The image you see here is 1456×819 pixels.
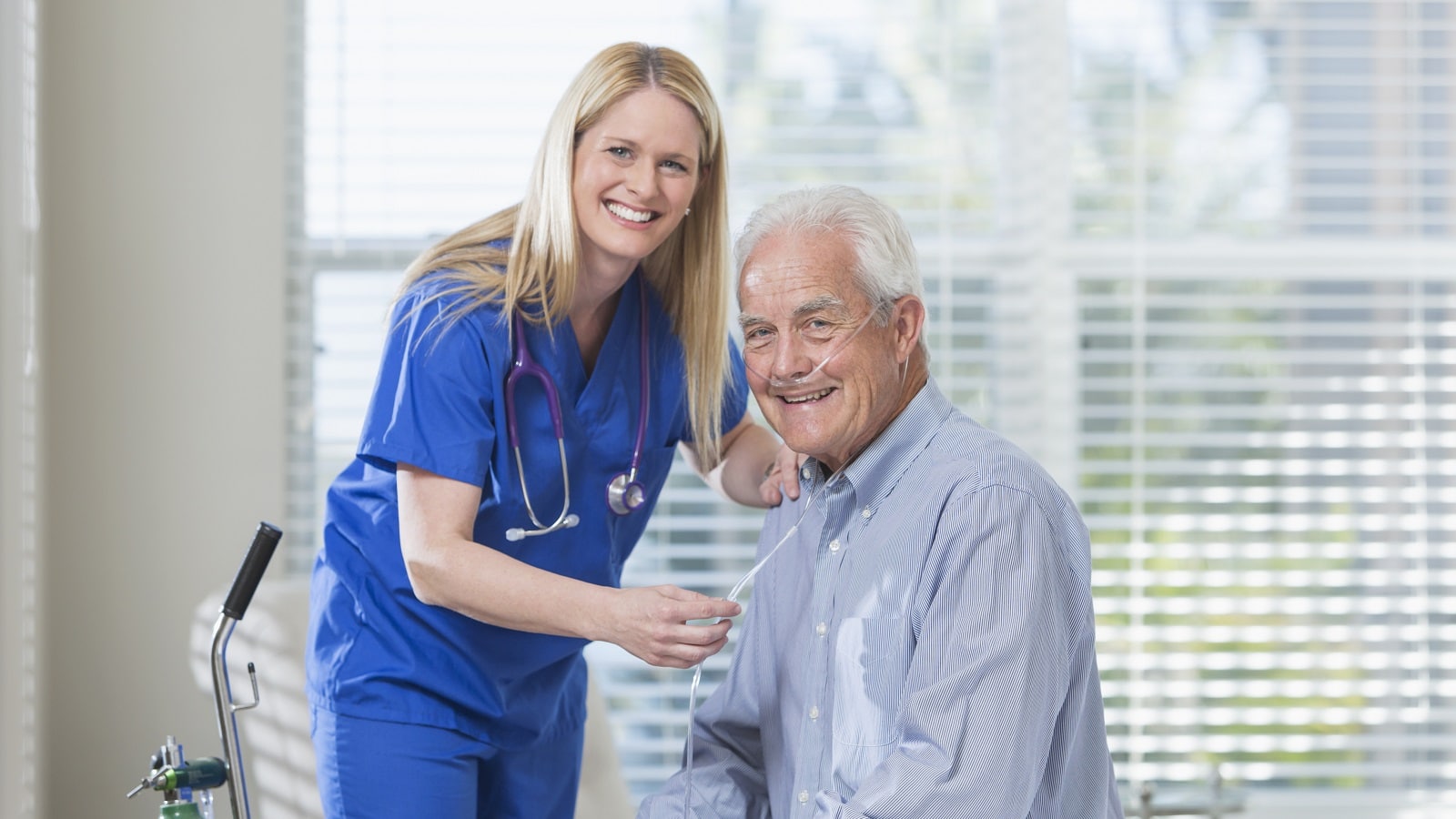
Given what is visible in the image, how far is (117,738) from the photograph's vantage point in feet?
8.26

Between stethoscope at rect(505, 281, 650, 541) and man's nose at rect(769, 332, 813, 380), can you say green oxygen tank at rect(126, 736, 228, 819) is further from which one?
man's nose at rect(769, 332, 813, 380)

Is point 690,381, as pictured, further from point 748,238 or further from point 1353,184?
point 1353,184

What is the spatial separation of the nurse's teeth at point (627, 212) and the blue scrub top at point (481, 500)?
18 cm

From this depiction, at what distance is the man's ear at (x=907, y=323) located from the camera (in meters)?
1.33

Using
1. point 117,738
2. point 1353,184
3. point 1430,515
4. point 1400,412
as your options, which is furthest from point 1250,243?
point 117,738

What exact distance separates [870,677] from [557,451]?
54 centimetres

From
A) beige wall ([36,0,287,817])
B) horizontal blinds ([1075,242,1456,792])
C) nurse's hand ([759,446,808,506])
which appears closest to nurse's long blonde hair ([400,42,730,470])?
nurse's hand ([759,446,808,506])

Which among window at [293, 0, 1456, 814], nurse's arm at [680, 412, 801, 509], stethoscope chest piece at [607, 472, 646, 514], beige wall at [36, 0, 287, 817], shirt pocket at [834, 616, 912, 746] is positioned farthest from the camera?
window at [293, 0, 1456, 814]

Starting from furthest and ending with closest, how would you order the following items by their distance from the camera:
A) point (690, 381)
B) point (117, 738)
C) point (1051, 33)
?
point (1051, 33), point (117, 738), point (690, 381)

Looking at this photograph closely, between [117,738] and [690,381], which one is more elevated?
A: [690,381]

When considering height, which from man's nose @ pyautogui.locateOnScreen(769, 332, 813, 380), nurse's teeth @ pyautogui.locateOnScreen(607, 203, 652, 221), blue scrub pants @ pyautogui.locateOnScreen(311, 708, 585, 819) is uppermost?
nurse's teeth @ pyautogui.locateOnScreen(607, 203, 652, 221)

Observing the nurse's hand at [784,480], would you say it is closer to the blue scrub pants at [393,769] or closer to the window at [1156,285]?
the blue scrub pants at [393,769]

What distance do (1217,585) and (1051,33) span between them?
1.25 meters

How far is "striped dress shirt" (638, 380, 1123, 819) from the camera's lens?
112 cm
